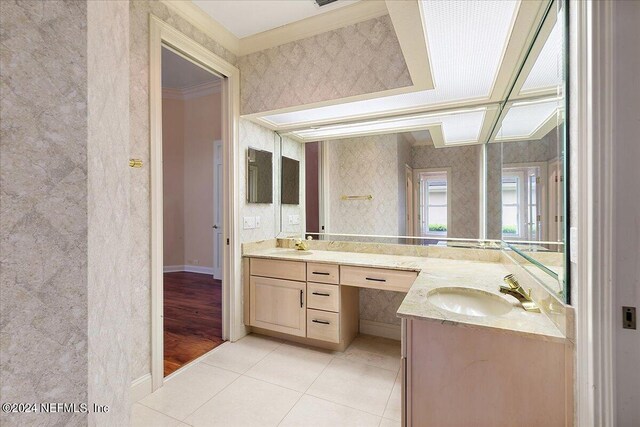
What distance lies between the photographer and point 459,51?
4.42ft

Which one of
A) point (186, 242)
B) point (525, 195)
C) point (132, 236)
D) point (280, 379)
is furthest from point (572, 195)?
point (186, 242)

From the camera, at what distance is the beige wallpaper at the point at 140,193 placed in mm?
1699

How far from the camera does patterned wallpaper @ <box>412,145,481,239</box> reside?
224 centimetres

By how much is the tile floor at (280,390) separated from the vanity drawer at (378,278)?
2.08 feet

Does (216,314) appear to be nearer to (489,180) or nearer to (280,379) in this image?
(280,379)

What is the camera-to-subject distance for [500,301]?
1.34 metres

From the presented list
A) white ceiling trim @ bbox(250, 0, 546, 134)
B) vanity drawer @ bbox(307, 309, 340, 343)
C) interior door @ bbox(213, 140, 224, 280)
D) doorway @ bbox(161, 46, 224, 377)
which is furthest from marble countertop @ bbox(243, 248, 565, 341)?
doorway @ bbox(161, 46, 224, 377)

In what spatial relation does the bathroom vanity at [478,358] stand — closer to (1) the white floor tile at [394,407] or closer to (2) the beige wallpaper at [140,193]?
(1) the white floor tile at [394,407]

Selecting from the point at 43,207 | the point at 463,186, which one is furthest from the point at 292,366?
the point at 463,186

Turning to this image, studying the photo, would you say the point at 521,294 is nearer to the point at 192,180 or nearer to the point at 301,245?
the point at 301,245

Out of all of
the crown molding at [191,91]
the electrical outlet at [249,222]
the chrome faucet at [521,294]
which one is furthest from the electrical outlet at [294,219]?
the crown molding at [191,91]

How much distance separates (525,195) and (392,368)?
1542mm

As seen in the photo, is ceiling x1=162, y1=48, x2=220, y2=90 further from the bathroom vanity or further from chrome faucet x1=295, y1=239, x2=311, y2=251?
the bathroom vanity

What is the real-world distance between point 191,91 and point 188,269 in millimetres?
3230
